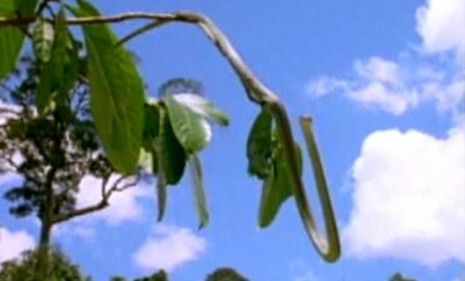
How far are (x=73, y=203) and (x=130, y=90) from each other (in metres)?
11.5

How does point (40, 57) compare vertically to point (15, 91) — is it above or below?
below

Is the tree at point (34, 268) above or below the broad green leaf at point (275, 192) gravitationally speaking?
above

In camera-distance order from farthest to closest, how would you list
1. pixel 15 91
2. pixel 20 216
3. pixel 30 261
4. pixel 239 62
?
pixel 20 216, pixel 30 261, pixel 15 91, pixel 239 62

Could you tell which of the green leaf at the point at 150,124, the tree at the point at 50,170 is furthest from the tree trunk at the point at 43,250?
the green leaf at the point at 150,124

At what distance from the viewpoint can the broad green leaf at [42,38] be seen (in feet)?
1.01

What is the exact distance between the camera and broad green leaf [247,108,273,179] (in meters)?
0.29

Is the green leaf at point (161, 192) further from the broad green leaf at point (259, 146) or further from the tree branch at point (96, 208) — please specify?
the tree branch at point (96, 208)

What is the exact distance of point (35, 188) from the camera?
38.9 feet

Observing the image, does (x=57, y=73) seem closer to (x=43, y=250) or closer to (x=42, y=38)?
(x=42, y=38)

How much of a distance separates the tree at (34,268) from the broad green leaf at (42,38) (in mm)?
10300

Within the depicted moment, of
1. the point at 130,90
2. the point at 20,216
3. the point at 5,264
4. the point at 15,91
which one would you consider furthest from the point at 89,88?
the point at 20,216

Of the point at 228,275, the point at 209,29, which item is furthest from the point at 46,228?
the point at 209,29

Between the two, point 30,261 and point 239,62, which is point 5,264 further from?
point 239,62

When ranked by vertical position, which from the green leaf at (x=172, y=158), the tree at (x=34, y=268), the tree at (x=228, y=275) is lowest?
the green leaf at (x=172, y=158)
